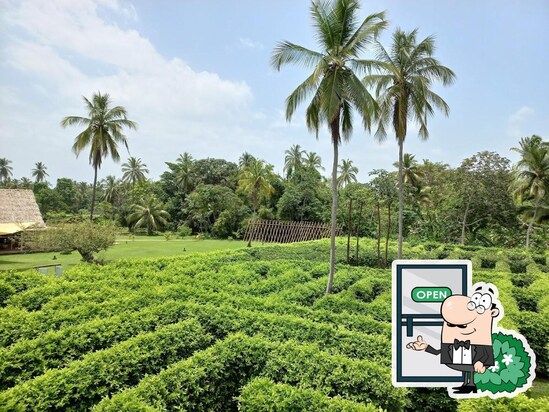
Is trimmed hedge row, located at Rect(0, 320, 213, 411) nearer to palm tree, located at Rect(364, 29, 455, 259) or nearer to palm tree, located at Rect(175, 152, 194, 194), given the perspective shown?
palm tree, located at Rect(364, 29, 455, 259)

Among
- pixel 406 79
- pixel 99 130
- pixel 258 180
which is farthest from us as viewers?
pixel 258 180

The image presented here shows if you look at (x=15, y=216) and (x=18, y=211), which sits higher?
(x=18, y=211)

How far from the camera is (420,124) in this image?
15.0 metres

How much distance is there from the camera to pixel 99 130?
2461 cm

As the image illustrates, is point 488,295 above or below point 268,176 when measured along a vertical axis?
below

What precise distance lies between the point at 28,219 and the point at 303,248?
73.0ft

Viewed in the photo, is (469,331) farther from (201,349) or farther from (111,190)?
(111,190)

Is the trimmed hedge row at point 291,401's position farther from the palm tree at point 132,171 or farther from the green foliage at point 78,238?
the palm tree at point 132,171

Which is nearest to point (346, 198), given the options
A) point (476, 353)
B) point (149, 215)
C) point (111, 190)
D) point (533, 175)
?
point (533, 175)

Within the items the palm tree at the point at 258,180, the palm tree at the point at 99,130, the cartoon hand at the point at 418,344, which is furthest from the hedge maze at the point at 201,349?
the palm tree at the point at 258,180

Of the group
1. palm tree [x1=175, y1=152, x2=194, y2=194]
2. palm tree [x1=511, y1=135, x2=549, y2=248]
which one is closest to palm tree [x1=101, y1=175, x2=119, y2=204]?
palm tree [x1=175, y1=152, x2=194, y2=194]

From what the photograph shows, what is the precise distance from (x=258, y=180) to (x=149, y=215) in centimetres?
1539

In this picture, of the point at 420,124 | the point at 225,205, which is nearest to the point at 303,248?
the point at 420,124

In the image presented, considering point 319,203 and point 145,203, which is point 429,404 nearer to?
point 319,203
